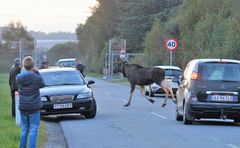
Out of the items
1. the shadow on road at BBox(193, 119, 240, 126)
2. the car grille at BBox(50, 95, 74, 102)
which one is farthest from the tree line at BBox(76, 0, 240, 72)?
the car grille at BBox(50, 95, 74, 102)

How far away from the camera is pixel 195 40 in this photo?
42.3m

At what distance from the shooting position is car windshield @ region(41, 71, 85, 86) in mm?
23547

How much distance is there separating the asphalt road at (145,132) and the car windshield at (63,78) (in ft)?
3.74

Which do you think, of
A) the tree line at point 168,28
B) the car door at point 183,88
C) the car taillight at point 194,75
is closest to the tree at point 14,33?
the tree line at point 168,28

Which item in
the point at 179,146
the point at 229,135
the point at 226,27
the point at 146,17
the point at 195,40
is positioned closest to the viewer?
the point at 179,146

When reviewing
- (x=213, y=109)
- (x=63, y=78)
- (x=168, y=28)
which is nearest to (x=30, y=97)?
(x=213, y=109)

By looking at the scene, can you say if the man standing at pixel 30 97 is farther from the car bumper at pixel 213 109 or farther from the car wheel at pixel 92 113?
the car wheel at pixel 92 113

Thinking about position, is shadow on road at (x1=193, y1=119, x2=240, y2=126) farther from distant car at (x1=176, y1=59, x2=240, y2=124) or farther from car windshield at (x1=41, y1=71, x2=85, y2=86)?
car windshield at (x1=41, y1=71, x2=85, y2=86)

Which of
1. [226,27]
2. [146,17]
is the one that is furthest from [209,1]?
[146,17]

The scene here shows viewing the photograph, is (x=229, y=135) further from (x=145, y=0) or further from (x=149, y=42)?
(x=145, y=0)

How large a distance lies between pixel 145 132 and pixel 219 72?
298 cm

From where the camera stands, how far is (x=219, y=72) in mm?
19578

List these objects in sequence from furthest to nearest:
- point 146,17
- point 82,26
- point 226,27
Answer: point 82,26 → point 146,17 → point 226,27

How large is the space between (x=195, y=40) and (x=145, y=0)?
39556 millimetres
